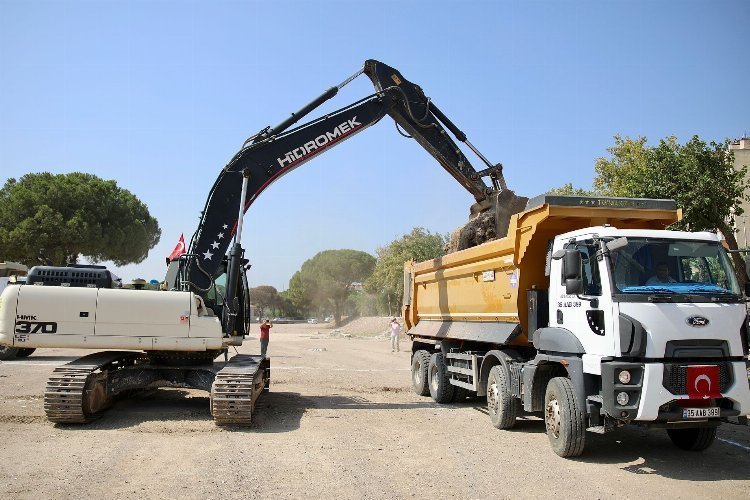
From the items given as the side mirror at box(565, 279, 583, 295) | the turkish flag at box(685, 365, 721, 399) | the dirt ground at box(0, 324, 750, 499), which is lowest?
the dirt ground at box(0, 324, 750, 499)

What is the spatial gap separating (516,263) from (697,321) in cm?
292

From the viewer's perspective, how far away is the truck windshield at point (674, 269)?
7254 mm

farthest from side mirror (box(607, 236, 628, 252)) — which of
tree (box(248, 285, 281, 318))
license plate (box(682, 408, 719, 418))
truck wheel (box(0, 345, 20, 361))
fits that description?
tree (box(248, 285, 281, 318))

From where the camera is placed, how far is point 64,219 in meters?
34.1

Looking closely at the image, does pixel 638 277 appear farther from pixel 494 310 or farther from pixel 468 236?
pixel 468 236

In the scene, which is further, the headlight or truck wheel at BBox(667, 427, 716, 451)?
truck wheel at BBox(667, 427, 716, 451)

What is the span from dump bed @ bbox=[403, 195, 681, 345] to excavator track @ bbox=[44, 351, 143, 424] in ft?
21.2

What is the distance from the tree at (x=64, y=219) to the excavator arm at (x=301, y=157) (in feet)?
77.7

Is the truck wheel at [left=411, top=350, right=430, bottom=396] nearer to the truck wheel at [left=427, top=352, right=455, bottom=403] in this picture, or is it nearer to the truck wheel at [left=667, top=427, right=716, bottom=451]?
the truck wheel at [left=427, top=352, right=455, bottom=403]

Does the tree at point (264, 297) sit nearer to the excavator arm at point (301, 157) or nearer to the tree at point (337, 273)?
the tree at point (337, 273)

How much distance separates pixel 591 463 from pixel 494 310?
336cm

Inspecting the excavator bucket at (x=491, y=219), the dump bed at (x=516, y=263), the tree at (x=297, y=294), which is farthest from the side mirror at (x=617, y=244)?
the tree at (x=297, y=294)

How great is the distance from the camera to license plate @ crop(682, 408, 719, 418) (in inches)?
271

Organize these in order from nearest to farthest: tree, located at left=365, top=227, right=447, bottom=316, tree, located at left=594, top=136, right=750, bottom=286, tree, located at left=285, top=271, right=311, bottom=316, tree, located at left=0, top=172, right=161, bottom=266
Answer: tree, located at left=594, top=136, right=750, bottom=286 < tree, located at left=0, top=172, right=161, bottom=266 < tree, located at left=365, top=227, right=447, bottom=316 < tree, located at left=285, top=271, right=311, bottom=316
